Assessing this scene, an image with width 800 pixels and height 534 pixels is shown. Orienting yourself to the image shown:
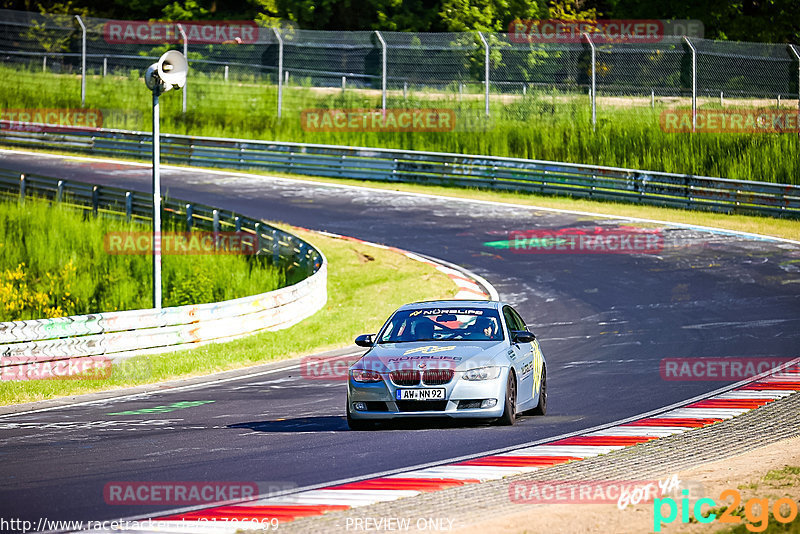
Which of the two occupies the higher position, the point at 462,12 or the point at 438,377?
the point at 462,12

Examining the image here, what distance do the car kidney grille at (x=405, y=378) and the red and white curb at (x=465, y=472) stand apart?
1.29m

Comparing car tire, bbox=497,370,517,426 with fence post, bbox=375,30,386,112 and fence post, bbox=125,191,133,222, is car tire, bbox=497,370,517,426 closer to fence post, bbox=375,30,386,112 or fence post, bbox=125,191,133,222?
fence post, bbox=125,191,133,222

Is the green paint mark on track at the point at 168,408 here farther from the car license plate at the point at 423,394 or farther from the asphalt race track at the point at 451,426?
the car license plate at the point at 423,394

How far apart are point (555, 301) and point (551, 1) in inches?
1465

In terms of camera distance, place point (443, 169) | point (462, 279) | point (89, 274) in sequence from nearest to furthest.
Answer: point (462, 279), point (89, 274), point (443, 169)

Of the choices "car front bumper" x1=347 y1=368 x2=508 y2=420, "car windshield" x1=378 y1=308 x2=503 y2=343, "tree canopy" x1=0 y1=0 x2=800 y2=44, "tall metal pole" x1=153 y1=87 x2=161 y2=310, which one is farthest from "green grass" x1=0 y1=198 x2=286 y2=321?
"tree canopy" x1=0 y1=0 x2=800 y2=44

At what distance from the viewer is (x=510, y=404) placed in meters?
10.9

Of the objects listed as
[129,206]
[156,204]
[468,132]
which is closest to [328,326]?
[156,204]

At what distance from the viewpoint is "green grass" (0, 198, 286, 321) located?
22.4 metres

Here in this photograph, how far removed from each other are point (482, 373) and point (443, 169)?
85.2 feet

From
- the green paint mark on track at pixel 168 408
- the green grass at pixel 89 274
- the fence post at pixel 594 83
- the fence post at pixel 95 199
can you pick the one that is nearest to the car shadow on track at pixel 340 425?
the green paint mark on track at pixel 168 408

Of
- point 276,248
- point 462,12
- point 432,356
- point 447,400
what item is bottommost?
point 276,248

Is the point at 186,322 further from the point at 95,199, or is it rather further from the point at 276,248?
the point at 95,199

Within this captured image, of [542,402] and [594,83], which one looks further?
[594,83]
